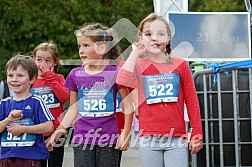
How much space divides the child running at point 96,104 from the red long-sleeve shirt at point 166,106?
188 mm

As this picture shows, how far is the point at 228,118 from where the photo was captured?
257 inches

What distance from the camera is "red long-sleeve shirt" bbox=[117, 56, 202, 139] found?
4863mm

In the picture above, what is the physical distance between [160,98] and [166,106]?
77mm

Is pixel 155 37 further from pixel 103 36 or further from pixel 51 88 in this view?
pixel 51 88

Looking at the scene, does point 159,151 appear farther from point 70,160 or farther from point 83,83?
point 70,160

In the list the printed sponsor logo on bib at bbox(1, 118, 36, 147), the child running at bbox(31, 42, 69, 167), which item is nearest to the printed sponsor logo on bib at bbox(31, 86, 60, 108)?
the child running at bbox(31, 42, 69, 167)

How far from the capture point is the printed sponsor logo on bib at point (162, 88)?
4883mm

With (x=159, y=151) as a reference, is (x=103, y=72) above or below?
above

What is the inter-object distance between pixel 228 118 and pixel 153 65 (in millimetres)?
1811

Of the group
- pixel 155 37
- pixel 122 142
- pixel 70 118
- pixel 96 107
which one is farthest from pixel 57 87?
pixel 155 37

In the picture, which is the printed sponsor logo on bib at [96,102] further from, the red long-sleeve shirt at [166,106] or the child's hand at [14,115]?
the child's hand at [14,115]

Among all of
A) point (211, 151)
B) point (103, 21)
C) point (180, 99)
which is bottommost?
point (211, 151)

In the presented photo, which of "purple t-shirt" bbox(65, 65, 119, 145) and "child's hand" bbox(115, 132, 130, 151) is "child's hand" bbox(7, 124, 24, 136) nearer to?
"purple t-shirt" bbox(65, 65, 119, 145)

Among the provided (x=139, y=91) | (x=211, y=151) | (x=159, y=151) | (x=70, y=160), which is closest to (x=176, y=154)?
(x=159, y=151)
